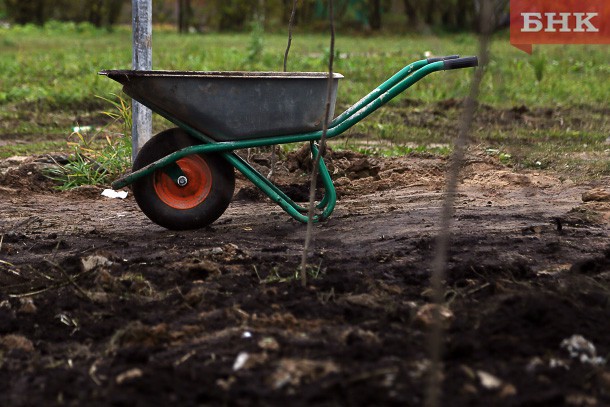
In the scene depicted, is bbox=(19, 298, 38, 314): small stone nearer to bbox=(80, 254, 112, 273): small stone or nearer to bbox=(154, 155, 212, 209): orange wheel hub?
bbox=(80, 254, 112, 273): small stone

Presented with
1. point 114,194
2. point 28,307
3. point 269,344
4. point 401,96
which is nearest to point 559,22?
point 401,96

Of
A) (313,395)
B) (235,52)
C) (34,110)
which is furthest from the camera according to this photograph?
(235,52)

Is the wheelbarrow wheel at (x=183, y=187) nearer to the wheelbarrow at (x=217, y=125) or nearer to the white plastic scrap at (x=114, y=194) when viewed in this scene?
the wheelbarrow at (x=217, y=125)

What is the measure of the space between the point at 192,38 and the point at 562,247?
1643 cm

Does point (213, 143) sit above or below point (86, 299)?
above

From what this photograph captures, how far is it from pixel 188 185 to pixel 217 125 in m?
0.37

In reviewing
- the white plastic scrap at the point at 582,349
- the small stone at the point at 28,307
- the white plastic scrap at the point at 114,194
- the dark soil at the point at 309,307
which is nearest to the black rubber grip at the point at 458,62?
the dark soil at the point at 309,307

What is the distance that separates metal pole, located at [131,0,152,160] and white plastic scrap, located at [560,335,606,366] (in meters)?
3.65

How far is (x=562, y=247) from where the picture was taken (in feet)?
13.4

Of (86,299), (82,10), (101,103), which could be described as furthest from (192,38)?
(86,299)

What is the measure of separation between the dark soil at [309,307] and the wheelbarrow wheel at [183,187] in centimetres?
10

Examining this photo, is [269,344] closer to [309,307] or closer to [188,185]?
[309,307]

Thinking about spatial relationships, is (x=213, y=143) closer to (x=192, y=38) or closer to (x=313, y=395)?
(x=313, y=395)

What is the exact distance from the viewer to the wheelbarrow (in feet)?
14.7
